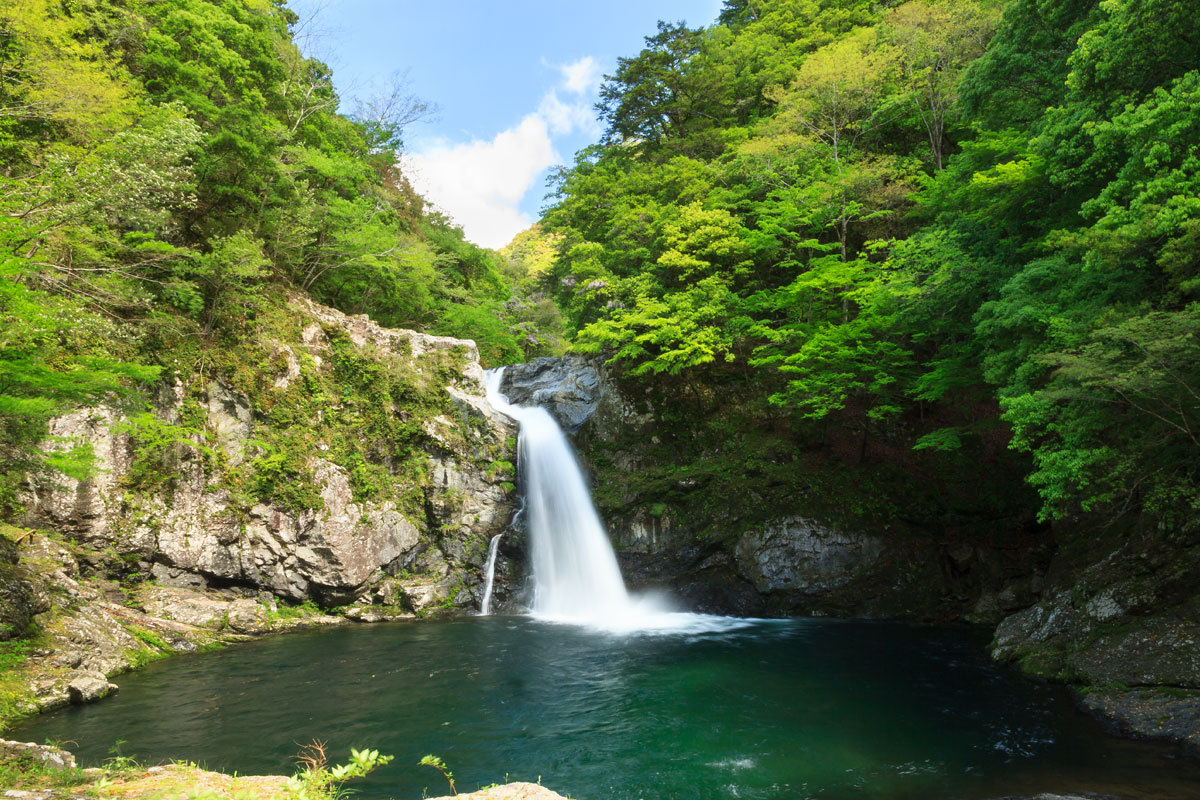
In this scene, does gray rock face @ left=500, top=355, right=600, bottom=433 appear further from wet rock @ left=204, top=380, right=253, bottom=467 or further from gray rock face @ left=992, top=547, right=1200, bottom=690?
gray rock face @ left=992, top=547, right=1200, bottom=690

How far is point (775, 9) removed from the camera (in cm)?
3056

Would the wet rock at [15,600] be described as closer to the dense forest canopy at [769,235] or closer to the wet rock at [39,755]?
the dense forest canopy at [769,235]

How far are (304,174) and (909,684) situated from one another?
22.3m

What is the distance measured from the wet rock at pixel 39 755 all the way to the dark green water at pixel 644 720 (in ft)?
5.45

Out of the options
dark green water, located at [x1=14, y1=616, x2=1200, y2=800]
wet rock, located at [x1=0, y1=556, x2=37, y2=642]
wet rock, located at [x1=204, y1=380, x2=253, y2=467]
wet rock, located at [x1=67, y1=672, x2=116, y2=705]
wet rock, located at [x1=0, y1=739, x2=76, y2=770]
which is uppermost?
wet rock, located at [x1=204, y1=380, x2=253, y2=467]

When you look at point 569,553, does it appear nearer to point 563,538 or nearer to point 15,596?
point 563,538

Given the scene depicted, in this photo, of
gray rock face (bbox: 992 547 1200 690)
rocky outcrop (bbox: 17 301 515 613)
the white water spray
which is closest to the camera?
gray rock face (bbox: 992 547 1200 690)

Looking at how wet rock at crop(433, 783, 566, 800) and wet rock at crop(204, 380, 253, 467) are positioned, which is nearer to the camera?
wet rock at crop(433, 783, 566, 800)

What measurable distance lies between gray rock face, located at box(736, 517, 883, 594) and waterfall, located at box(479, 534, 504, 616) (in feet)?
24.1

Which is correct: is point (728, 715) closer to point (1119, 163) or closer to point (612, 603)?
point (612, 603)

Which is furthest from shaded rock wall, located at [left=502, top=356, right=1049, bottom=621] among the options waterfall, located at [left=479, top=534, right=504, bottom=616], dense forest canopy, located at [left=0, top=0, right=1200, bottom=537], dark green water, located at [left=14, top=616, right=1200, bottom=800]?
waterfall, located at [left=479, top=534, right=504, bottom=616]

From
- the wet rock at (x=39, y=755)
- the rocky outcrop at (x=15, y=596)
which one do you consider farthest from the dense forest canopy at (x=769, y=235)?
the wet rock at (x=39, y=755)

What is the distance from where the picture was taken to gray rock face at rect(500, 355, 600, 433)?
20697 mm

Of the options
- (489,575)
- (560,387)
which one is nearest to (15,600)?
(489,575)
